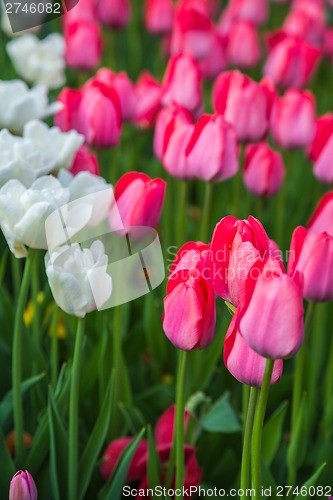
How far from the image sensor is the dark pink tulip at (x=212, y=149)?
3.85 feet

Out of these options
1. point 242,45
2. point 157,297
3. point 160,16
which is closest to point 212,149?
point 157,297

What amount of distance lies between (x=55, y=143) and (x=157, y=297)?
0.46m

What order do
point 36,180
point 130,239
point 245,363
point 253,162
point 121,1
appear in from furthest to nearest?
1. point 121,1
2. point 253,162
3. point 130,239
4. point 36,180
5. point 245,363

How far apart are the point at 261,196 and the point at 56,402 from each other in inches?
23.1

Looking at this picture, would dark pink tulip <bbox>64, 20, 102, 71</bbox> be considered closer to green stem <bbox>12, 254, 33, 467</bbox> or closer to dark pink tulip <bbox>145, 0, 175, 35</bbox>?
dark pink tulip <bbox>145, 0, 175, 35</bbox>

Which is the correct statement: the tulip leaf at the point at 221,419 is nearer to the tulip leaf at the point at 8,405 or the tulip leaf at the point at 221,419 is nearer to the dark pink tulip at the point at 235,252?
the tulip leaf at the point at 8,405

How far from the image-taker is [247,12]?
2404 millimetres

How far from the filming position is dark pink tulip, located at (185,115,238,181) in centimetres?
117

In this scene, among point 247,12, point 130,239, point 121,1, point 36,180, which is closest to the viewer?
point 36,180

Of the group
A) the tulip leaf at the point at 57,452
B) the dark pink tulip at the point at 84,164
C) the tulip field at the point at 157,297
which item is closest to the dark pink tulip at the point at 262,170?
the tulip field at the point at 157,297

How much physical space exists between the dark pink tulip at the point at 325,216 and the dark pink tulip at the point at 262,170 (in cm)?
33

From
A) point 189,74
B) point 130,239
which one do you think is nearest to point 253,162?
point 189,74

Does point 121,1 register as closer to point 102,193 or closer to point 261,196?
point 261,196

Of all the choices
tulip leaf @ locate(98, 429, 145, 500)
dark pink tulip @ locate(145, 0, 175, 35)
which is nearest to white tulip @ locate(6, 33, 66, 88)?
dark pink tulip @ locate(145, 0, 175, 35)
